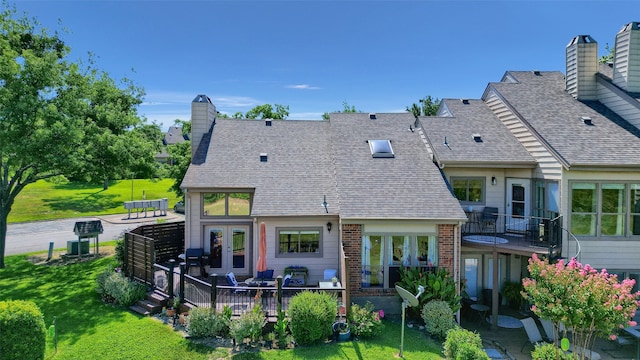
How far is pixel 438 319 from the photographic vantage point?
1091cm

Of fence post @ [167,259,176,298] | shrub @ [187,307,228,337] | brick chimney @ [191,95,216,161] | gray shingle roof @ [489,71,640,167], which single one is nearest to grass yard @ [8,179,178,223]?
brick chimney @ [191,95,216,161]

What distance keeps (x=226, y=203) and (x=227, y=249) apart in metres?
2.06

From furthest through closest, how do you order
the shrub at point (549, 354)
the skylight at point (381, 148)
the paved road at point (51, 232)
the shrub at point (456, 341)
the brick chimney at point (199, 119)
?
1. the paved road at point (51, 232)
2. the brick chimney at point (199, 119)
3. the skylight at point (381, 148)
4. the shrub at point (549, 354)
5. the shrub at point (456, 341)

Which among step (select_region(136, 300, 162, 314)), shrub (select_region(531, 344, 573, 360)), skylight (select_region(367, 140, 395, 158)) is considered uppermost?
skylight (select_region(367, 140, 395, 158))

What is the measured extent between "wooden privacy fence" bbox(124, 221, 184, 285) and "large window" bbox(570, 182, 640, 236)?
1554 cm

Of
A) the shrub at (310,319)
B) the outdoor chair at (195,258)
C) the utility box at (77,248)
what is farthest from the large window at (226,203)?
the utility box at (77,248)

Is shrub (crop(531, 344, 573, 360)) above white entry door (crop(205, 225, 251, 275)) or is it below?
below

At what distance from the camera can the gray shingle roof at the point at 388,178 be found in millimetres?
12820

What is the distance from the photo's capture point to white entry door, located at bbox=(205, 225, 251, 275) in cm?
1565

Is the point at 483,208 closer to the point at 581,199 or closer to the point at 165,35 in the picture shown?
the point at 581,199

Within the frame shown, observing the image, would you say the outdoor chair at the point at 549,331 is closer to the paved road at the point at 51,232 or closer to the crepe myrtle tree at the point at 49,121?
the crepe myrtle tree at the point at 49,121

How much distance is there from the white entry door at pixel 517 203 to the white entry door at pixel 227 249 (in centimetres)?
1138

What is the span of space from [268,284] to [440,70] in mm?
27218

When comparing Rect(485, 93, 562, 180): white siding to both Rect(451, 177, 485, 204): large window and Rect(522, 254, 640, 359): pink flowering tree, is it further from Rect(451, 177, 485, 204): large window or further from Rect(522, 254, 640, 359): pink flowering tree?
Rect(522, 254, 640, 359): pink flowering tree
